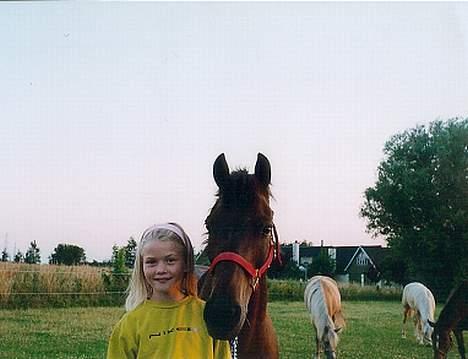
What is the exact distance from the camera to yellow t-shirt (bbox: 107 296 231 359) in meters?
1.11

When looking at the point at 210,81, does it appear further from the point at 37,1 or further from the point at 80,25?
the point at 37,1

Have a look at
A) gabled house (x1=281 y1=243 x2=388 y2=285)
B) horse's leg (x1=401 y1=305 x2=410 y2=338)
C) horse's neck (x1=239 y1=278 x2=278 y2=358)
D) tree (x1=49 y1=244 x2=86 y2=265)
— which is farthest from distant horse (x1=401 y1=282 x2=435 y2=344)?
tree (x1=49 y1=244 x2=86 y2=265)

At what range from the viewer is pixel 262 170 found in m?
1.34

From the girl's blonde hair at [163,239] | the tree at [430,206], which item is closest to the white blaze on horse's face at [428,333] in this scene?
the tree at [430,206]

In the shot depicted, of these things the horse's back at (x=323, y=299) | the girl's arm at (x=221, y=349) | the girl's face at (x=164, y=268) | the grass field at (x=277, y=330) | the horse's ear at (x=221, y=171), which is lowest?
the grass field at (x=277, y=330)

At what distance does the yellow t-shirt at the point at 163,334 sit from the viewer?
1.11 metres

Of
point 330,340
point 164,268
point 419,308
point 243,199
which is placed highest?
point 243,199

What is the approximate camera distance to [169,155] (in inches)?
76.5

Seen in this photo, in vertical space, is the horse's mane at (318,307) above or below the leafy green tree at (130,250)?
below

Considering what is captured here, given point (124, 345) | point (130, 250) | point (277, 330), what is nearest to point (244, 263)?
point (124, 345)

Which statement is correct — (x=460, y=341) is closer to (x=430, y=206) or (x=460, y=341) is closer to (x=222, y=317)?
(x=430, y=206)

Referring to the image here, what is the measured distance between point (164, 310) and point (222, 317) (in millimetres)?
111

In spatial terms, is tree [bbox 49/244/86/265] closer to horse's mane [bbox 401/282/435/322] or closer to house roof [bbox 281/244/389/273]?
house roof [bbox 281/244/389/273]

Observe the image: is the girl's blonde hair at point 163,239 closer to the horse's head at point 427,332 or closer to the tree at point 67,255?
the tree at point 67,255
